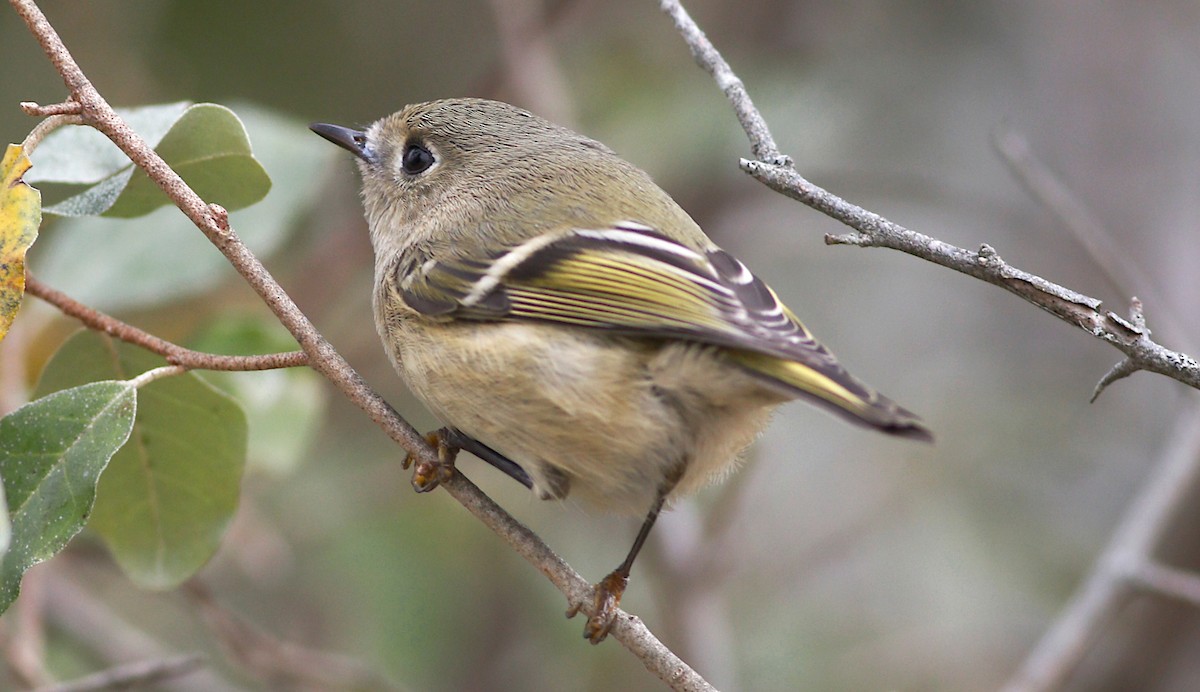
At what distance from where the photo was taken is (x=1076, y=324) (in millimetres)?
1287

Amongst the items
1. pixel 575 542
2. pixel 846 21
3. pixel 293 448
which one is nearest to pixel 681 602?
pixel 575 542

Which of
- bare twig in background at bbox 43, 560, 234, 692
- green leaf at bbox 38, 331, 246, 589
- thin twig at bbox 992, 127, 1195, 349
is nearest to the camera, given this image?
green leaf at bbox 38, 331, 246, 589

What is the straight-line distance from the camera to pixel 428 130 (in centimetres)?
234

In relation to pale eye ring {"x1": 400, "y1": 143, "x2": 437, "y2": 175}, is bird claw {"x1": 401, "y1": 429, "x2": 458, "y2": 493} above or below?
below

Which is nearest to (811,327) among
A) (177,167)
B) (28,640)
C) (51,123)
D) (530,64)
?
(530,64)

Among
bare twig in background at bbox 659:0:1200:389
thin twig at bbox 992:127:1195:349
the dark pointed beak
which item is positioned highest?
thin twig at bbox 992:127:1195:349

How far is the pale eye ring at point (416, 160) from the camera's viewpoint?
232 centimetres

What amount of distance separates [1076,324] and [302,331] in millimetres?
905

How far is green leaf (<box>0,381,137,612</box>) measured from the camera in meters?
1.42

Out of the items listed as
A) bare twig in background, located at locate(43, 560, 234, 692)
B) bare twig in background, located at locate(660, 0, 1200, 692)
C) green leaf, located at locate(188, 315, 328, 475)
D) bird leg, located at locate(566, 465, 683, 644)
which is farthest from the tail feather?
bare twig in background, located at locate(43, 560, 234, 692)

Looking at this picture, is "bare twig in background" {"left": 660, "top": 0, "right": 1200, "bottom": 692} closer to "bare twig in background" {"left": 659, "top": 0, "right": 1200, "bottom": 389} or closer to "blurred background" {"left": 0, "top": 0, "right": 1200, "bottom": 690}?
"bare twig in background" {"left": 659, "top": 0, "right": 1200, "bottom": 389}

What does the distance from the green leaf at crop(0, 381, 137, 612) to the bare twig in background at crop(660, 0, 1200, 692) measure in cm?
83

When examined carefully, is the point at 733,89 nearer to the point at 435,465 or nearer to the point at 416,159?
the point at 435,465

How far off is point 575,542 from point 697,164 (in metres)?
1.20
